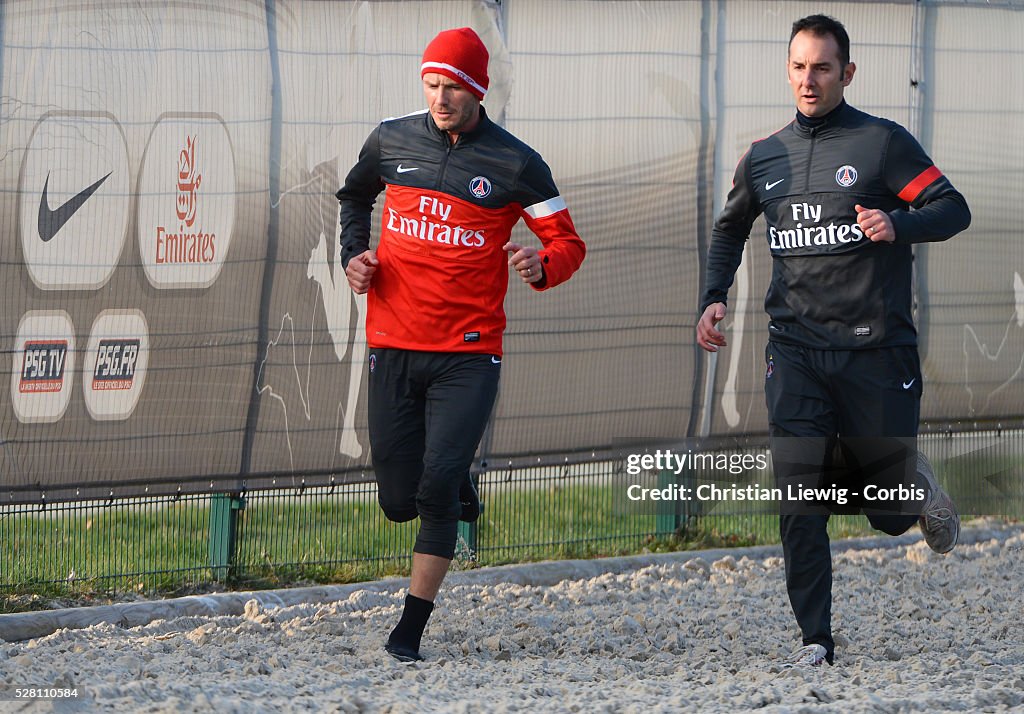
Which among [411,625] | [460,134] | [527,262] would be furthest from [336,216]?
[411,625]

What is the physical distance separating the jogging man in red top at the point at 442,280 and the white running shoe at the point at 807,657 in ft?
4.12

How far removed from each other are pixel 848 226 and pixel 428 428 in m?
1.66

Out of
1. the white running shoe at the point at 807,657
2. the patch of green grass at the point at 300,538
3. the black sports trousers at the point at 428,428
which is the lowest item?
the white running shoe at the point at 807,657

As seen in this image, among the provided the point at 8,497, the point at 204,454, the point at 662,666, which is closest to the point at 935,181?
the point at 662,666

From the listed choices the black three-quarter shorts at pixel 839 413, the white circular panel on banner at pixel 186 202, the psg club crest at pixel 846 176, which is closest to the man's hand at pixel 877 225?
the psg club crest at pixel 846 176

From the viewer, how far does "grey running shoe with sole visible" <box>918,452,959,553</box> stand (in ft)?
19.7

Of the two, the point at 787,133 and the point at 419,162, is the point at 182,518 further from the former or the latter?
the point at 787,133

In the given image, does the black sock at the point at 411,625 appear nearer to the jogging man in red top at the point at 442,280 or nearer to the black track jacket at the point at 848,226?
the jogging man in red top at the point at 442,280

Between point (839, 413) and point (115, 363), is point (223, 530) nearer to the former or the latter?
point (115, 363)

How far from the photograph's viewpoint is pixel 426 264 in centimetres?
570

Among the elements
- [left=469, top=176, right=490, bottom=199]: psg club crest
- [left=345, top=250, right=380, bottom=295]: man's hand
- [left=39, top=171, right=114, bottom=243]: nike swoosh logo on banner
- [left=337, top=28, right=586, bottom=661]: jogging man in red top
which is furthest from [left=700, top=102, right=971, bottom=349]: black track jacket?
[left=39, top=171, right=114, bottom=243]: nike swoosh logo on banner

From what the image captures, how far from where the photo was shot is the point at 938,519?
19.7 feet

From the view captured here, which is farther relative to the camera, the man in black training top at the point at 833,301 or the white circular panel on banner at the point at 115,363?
the white circular panel on banner at the point at 115,363

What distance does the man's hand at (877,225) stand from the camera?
17.8 feet
